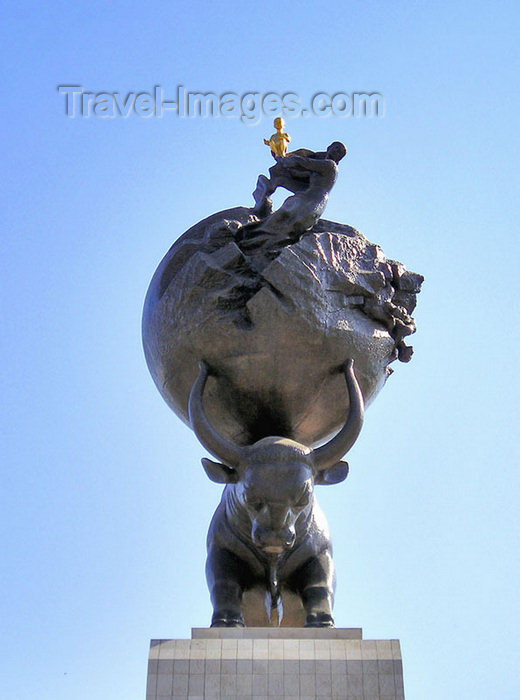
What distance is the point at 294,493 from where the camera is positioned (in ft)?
25.4

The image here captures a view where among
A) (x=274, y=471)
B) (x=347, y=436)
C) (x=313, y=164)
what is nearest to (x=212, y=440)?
(x=274, y=471)

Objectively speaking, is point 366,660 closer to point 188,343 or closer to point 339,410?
point 339,410

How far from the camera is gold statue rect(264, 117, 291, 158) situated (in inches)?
386

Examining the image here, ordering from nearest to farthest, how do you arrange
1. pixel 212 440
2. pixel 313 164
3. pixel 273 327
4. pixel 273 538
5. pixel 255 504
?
1. pixel 273 538
2. pixel 255 504
3. pixel 212 440
4. pixel 273 327
5. pixel 313 164

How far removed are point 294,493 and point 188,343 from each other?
163 centimetres

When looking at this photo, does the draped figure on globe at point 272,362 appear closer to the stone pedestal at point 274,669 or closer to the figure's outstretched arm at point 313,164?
the figure's outstretched arm at point 313,164

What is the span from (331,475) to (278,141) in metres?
3.37

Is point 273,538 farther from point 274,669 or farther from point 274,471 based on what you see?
point 274,669

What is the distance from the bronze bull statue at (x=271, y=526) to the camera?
7.76 metres

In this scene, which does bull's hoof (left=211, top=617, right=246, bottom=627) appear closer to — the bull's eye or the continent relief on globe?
the bull's eye

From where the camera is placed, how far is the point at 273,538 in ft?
25.2

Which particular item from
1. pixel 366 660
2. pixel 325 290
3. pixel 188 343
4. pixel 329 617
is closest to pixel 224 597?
pixel 329 617

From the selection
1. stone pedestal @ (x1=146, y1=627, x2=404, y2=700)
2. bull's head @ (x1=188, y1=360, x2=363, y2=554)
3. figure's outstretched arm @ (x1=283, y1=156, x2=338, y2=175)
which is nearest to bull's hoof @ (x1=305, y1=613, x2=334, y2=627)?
stone pedestal @ (x1=146, y1=627, x2=404, y2=700)

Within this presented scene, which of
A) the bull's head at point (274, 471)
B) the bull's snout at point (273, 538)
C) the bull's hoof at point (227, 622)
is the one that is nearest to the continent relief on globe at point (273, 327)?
the bull's head at point (274, 471)
